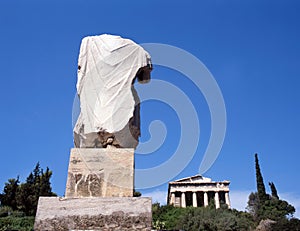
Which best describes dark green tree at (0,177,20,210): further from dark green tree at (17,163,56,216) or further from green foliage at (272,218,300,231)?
green foliage at (272,218,300,231)

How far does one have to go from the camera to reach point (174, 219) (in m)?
38.6

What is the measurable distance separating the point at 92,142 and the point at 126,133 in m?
0.72

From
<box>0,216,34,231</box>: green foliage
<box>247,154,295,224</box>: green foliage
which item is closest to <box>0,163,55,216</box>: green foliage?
<box>0,216,34,231</box>: green foliage

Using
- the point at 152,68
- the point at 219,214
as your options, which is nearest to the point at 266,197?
the point at 219,214

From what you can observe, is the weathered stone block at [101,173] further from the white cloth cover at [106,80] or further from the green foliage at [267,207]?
the green foliage at [267,207]

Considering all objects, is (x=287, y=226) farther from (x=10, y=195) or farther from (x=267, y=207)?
(x=10, y=195)

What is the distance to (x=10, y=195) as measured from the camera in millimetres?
31594

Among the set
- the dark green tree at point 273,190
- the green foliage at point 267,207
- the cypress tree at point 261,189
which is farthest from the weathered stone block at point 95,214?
the dark green tree at point 273,190

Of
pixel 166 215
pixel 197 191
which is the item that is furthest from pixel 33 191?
pixel 197 191

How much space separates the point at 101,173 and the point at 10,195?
30.3 m

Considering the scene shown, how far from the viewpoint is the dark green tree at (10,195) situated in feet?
102

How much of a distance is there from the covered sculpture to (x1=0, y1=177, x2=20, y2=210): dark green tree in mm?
28565

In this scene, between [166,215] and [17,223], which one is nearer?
[17,223]

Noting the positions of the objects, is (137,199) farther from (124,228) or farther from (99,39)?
(99,39)
